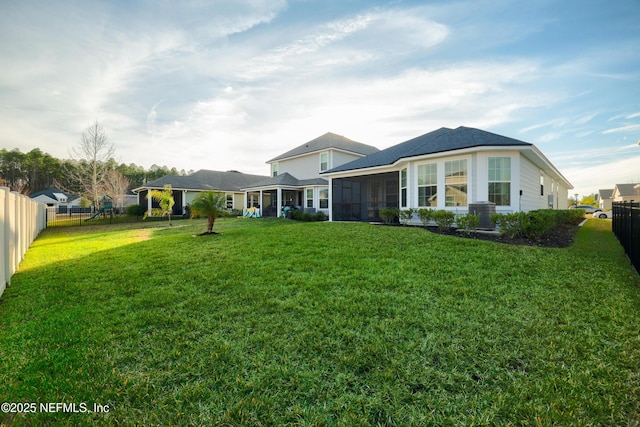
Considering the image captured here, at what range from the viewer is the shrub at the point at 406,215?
12062 mm

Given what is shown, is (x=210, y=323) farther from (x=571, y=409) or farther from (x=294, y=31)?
(x=294, y=31)

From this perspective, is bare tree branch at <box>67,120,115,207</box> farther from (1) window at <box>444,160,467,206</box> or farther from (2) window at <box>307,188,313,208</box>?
(1) window at <box>444,160,467,206</box>

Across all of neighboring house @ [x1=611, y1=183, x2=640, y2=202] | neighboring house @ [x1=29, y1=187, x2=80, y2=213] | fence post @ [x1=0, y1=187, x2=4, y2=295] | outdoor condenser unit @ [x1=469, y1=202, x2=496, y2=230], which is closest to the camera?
fence post @ [x1=0, y1=187, x2=4, y2=295]

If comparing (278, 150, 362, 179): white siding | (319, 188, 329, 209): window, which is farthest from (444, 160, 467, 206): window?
(278, 150, 362, 179): white siding

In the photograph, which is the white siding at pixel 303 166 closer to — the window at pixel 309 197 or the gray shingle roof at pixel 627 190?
the window at pixel 309 197

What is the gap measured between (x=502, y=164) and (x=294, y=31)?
9.10m

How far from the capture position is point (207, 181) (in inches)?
1217

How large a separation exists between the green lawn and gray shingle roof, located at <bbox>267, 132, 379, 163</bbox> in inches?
734

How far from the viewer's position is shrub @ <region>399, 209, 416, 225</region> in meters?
12.1

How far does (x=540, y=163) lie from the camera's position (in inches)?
492

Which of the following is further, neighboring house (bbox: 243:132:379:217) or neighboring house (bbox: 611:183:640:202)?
neighboring house (bbox: 611:183:640:202)

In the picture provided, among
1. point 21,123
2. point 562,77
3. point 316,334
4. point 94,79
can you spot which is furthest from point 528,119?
point 21,123

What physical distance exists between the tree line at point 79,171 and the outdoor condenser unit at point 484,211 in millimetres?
33384

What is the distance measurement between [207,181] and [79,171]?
45.0ft
